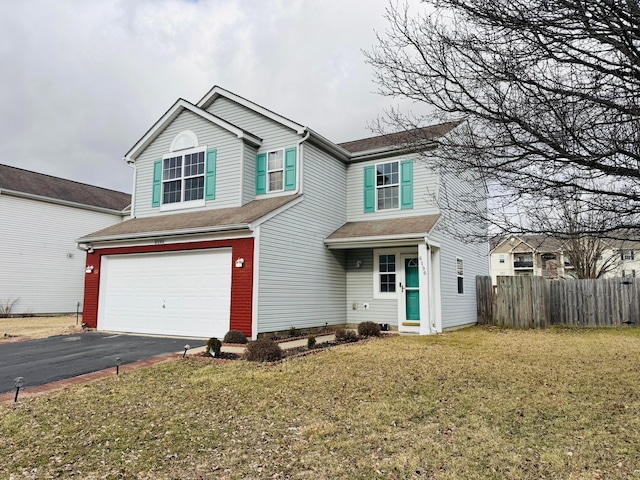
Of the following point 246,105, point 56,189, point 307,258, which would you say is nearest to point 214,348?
point 307,258

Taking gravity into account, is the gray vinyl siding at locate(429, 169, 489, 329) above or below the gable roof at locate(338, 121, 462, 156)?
below

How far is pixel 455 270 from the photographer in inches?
587

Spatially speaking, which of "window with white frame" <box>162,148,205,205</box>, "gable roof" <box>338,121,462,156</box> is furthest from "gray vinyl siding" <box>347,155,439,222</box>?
"window with white frame" <box>162,148,205,205</box>

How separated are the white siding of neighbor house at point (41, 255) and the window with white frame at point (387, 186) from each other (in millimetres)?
16041

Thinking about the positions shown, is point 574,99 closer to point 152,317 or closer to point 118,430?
point 118,430

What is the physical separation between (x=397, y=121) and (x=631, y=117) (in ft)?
8.82

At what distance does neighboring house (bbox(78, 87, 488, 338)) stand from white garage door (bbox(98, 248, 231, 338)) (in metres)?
0.04

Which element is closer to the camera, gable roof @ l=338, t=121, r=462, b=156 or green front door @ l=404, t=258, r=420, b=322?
gable roof @ l=338, t=121, r=462, b=156

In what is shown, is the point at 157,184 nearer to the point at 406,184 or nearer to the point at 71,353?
the point at 71,353

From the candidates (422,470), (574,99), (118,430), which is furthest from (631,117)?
(118,430)

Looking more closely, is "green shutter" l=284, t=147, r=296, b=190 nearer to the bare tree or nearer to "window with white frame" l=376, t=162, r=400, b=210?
"window with white frame" l=376, t=162, r=400, b=210

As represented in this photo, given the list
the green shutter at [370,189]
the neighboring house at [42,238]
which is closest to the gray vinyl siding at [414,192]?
the green shutter at [370,189]

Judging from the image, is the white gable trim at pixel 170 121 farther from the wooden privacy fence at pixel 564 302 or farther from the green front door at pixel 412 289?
the wooden privacy fence at pixel 564 302

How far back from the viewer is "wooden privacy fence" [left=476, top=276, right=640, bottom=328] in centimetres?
1560
